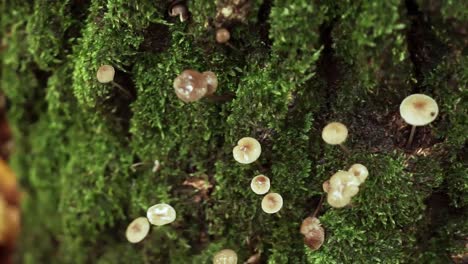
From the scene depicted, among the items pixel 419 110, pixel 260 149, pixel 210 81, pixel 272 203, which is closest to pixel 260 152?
pixel 260 149

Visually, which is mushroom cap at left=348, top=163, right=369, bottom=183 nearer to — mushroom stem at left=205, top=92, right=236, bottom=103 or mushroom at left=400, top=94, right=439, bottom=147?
mushroom at left=400, top=94, right=439, bottom=147

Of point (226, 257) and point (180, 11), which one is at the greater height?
point (180, 11)

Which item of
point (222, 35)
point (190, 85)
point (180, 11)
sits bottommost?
→ point (190, 85)

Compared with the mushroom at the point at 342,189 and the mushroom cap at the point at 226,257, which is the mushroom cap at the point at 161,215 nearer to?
the mushroom cap at the point at 226,257

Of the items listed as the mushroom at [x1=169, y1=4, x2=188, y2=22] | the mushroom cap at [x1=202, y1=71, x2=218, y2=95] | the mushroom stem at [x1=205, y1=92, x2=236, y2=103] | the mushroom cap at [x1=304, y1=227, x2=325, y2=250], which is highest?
the mushroom at [x1=169, y1=4, x2=188, y2=22]

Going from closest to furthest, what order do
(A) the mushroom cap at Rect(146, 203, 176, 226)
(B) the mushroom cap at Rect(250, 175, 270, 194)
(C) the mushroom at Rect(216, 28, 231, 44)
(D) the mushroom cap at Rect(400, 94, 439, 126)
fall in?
(D) the mushroom cap at Rect(400, 94, 439, 126) < (C) the mushroom at Rect(216, 28, 231, 44) < (B) the mushroom cap at Rect(250, 175, 270, 194) < (A) the mushroom cap at Rect(146, 203, 176, 226)

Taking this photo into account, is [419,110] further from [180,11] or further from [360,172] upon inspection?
[180,11]

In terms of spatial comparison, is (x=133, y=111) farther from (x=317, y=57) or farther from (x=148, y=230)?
(x=317, y=57)

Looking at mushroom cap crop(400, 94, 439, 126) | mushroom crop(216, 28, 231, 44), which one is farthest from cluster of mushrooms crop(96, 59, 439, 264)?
mushroom crop(216, 28, 231, 44)
